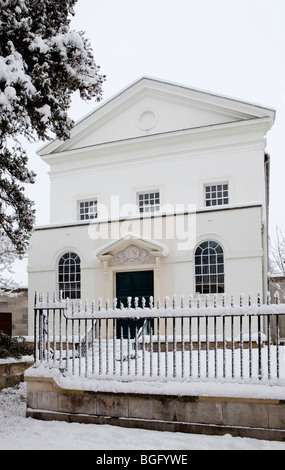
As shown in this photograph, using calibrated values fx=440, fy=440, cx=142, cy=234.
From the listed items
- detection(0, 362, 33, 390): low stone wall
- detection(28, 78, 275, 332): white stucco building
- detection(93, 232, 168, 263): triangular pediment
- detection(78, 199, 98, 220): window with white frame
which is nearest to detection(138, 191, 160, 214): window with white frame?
detection(28, 78, 275, 332): white stucco building

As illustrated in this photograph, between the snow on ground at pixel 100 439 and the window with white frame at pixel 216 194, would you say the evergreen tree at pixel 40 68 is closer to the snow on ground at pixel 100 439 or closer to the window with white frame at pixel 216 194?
the snow on ground at pixel 100 439

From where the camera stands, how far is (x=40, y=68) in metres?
6.78

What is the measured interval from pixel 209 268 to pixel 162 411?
754 centimetres

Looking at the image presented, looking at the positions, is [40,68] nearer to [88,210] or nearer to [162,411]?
[162,411]

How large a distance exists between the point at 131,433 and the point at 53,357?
6.24 feet

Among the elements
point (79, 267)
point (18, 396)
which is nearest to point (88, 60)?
point (18, 396)

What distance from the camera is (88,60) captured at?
713 centimetres

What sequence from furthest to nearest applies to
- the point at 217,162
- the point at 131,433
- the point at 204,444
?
the point at 217,162 < the point at 131,433 < the point at 204,444

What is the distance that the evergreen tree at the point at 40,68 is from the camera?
6492 millimetres

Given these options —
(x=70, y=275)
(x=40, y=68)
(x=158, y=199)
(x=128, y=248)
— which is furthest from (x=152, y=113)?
(x=40, y=68)

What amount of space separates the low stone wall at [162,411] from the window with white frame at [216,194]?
10.8m

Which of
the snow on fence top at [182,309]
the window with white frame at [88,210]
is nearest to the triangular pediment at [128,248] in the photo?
the window with white frame at [88,210]

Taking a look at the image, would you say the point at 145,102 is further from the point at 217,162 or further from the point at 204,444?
the point at 204,444

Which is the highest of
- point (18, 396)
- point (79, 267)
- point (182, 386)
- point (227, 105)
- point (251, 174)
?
point (227, 105)
